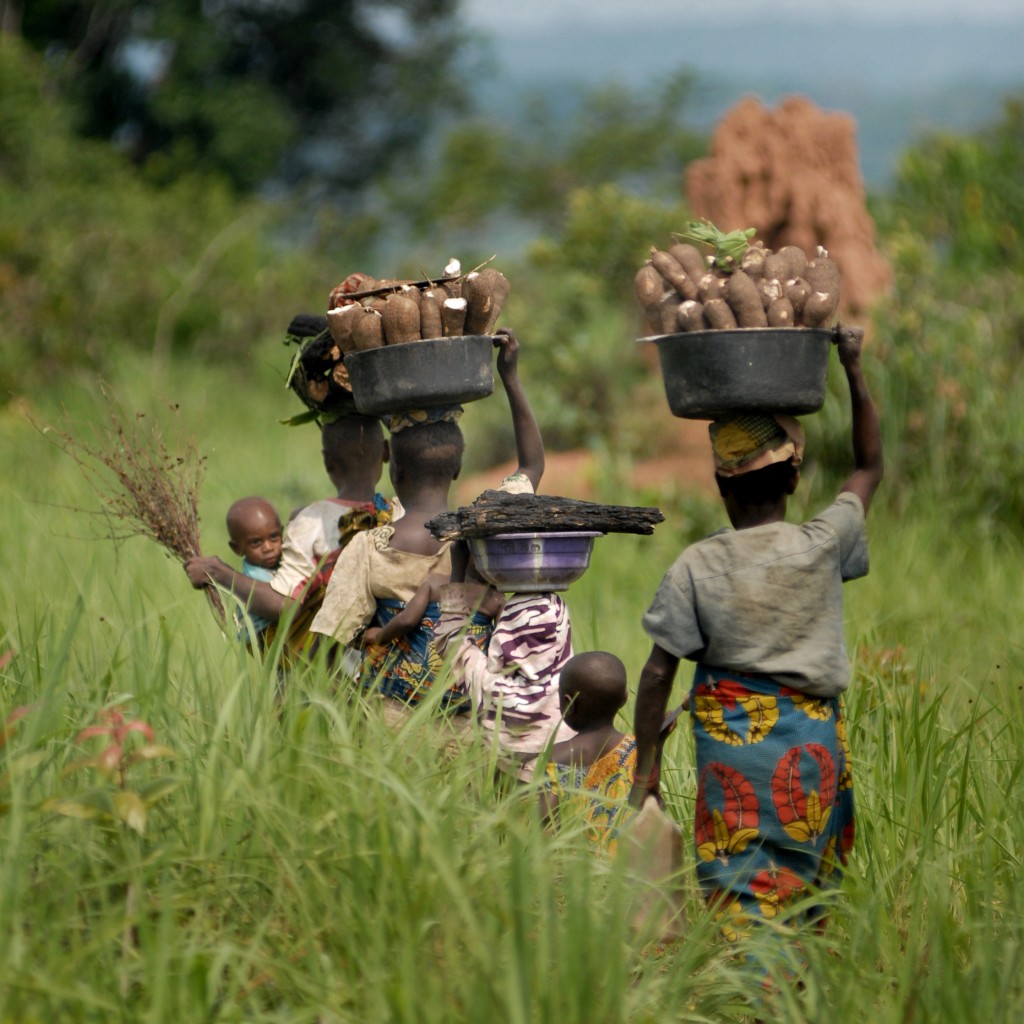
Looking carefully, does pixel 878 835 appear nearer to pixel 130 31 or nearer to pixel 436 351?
pixel 436 351

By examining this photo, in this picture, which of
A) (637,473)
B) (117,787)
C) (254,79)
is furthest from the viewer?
(254,79)

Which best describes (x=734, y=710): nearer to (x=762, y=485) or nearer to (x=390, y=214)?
(x=762, y=485)

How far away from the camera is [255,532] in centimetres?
437

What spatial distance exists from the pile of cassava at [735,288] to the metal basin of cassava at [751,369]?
0.04 metres

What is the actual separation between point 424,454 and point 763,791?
1.23 meters

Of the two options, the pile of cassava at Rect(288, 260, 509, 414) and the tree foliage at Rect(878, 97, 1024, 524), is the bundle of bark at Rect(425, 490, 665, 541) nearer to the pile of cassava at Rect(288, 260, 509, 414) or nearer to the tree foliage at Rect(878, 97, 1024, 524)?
the pile of cassava at Rect(288, 260, 509, 414)

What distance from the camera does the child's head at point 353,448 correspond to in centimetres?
452

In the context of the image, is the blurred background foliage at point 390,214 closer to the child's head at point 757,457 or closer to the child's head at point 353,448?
the child's head at point 353,448

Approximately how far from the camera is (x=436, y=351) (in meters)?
3.87

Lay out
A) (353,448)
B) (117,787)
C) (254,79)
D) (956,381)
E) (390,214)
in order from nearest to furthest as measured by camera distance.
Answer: (117,787)
(353,448)
(956,381)
(254,79)
(390,214)

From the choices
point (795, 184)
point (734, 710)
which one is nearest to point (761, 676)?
point (734, 710)

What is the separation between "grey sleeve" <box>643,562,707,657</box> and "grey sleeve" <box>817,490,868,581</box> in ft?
1.20

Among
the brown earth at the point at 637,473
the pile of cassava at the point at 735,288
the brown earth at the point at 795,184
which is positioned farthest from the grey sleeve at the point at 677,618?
the brown earth at the point at 795,184

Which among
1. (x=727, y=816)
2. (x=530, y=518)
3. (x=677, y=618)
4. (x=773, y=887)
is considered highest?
(x=530, y=518)
